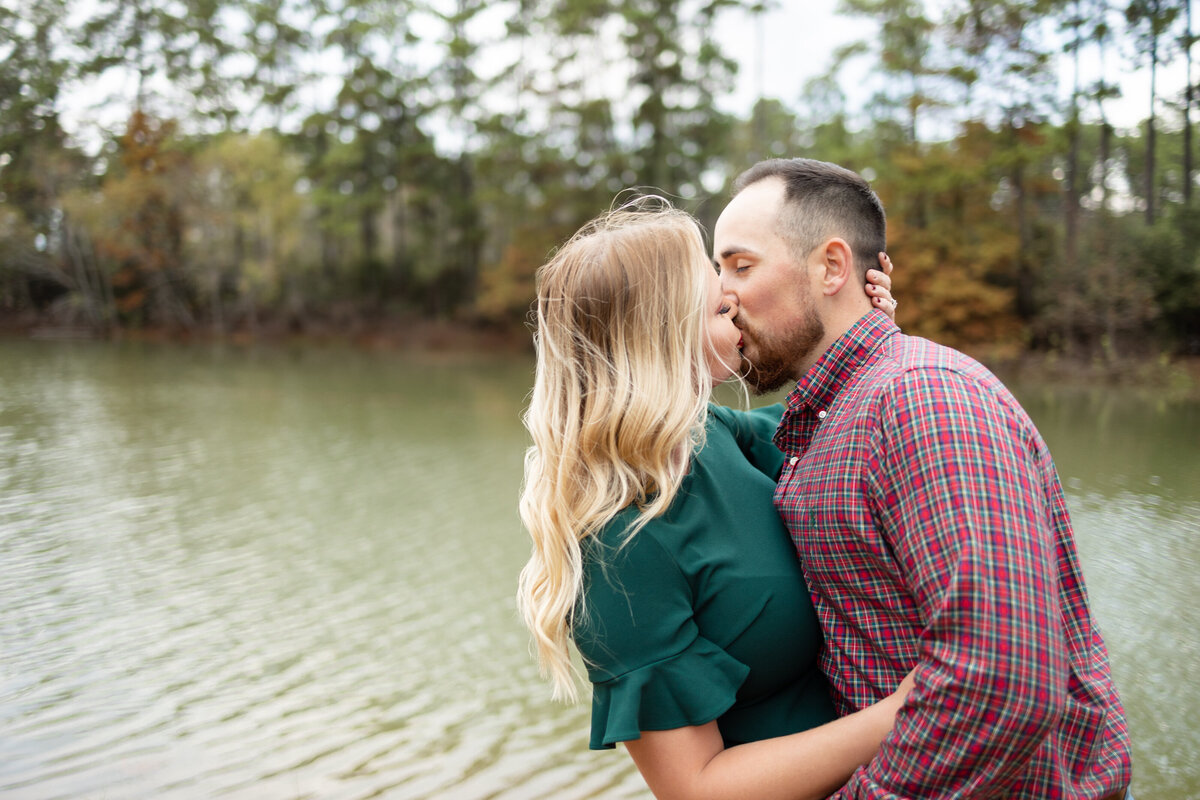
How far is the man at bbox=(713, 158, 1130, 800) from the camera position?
3.87 feet

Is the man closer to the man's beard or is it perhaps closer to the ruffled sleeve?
the man's beard

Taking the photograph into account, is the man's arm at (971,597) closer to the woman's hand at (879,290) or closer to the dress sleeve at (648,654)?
the dress sleeve at (648,654)

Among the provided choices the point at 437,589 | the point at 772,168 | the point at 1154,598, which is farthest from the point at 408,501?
the point at 772,168

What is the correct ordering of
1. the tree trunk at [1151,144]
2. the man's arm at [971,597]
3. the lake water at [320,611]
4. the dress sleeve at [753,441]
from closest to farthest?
the man's arm at [971,597]
the dress sleeve at [753,441]
the lake water at [320,611]
the tree trunk at [1151,144]

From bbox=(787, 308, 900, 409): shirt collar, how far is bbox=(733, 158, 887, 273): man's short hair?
0.20 m

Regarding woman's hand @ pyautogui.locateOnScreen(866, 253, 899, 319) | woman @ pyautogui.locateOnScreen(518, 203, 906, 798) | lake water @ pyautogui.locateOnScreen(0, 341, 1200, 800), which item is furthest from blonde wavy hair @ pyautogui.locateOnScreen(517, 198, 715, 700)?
lake water @ pyautogui.locateOnScreen(0, 341, 1200, 800)

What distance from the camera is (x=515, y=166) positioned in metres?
28.5

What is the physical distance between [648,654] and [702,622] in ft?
0.39

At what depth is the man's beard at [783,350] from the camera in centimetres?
183

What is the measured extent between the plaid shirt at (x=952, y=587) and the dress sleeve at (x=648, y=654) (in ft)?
0.80

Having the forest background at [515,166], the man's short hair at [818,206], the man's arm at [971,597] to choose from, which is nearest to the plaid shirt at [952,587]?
the man's arm at [971,597]

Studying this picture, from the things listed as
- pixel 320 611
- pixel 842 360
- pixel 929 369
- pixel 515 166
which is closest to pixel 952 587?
pixel 929 369

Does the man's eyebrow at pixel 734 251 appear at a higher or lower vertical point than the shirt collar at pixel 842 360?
higher

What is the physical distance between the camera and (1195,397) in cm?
1475
